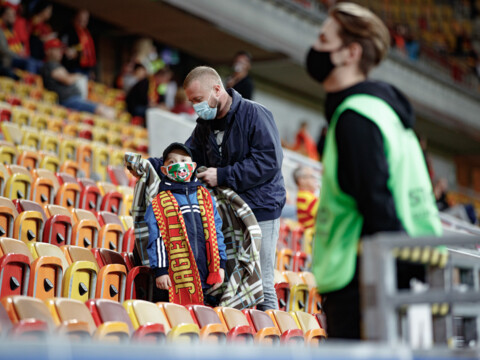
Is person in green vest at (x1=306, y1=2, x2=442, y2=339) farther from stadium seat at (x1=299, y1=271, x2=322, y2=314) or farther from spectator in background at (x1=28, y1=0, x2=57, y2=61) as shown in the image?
spectator in background at (x1=28, y1=0, x2=57, y2=61)

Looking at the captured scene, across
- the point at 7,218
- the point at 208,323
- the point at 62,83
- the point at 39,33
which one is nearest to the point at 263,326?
the point at 208,323

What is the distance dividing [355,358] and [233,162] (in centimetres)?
188

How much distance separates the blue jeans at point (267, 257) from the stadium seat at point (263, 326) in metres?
0.26

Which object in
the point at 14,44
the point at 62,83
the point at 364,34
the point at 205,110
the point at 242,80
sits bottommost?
the point at 364,34

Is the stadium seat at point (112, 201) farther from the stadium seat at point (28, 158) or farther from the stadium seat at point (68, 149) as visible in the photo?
the stadium seat at point (68, 149)

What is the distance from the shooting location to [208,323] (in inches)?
109

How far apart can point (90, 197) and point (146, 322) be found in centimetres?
208

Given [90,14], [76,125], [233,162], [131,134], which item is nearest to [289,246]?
[233,162]

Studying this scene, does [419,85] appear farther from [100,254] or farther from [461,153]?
[100,254]

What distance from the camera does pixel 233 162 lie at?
10.7 feet

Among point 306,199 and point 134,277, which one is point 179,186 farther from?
point 306,199

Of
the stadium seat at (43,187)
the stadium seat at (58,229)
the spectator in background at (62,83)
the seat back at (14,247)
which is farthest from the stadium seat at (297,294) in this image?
the spectator in background at (62,83)

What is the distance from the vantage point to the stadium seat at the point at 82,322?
2275 mm

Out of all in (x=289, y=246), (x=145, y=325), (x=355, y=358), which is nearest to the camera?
(x=355, y=358)
